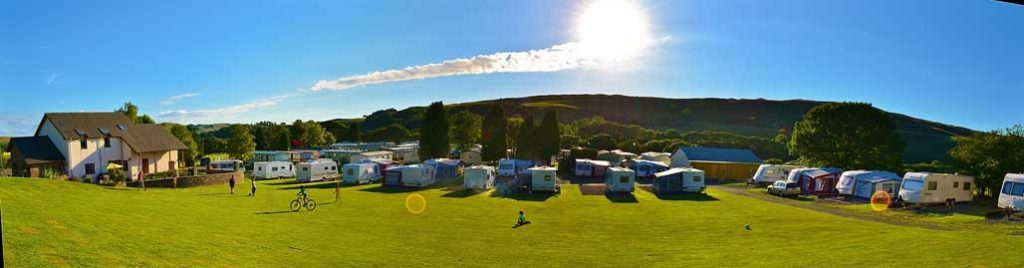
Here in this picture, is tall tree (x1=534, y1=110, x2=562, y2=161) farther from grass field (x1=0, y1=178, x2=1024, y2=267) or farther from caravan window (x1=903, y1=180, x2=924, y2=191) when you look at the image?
caravan window (x1=903, y1=180, x2=924, y2=191)

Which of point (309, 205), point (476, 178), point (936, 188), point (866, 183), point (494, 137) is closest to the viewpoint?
point (309, 205)

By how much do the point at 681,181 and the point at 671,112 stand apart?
123 metres

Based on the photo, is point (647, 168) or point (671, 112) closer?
point (647, 168)

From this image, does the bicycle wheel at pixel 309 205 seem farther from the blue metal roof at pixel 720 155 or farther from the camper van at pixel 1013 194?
the blue metal roof at pixel 720 155

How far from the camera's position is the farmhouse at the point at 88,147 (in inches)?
1286

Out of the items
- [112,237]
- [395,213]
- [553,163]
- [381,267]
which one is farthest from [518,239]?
[553,163]

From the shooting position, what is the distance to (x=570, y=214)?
24.1m

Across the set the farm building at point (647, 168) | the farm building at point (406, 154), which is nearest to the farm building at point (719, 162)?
the farm building at point (647, 168)

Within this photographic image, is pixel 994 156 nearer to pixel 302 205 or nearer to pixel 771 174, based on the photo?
pixel 771 174

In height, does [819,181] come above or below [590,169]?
below

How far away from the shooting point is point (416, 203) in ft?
88.5

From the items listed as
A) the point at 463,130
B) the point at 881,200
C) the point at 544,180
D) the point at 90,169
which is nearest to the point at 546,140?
the point at 463,130

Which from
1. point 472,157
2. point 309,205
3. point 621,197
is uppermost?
point 472,157

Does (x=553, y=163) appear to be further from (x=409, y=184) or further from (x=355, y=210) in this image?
(x=355, y=210)
